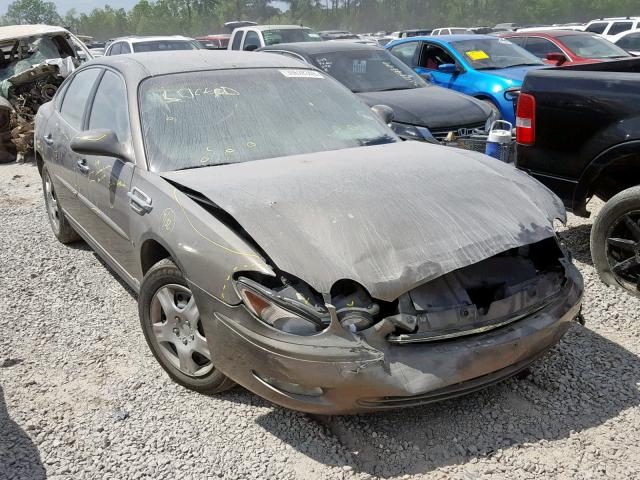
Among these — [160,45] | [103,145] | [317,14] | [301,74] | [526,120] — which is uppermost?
[301,74]

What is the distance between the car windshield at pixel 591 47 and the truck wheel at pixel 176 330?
1014 centimetres

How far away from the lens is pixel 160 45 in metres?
12.7

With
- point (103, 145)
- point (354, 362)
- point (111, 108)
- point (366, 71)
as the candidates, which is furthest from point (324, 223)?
point (366, 71)

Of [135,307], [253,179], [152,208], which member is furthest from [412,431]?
[135,307]

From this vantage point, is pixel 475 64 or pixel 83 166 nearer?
pixel 83 166

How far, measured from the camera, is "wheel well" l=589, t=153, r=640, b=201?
4.17 m

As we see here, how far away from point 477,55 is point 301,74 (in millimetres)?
6045

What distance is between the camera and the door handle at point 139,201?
10.9 feet

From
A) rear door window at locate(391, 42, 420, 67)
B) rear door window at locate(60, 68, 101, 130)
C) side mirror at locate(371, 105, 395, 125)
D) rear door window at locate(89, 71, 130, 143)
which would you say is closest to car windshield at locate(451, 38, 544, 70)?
rear door window at locate(391, 42, 420, 67)

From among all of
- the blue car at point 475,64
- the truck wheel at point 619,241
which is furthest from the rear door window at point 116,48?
the truck wheel at point 619,241

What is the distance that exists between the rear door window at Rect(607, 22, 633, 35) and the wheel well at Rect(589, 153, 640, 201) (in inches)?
754

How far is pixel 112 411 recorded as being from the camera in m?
3.12

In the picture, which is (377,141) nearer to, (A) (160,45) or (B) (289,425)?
(B) (289,425)

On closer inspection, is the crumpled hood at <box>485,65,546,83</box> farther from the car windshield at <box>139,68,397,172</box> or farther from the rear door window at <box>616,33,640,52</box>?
the rear door window at <box>616,33,640,52</box>
